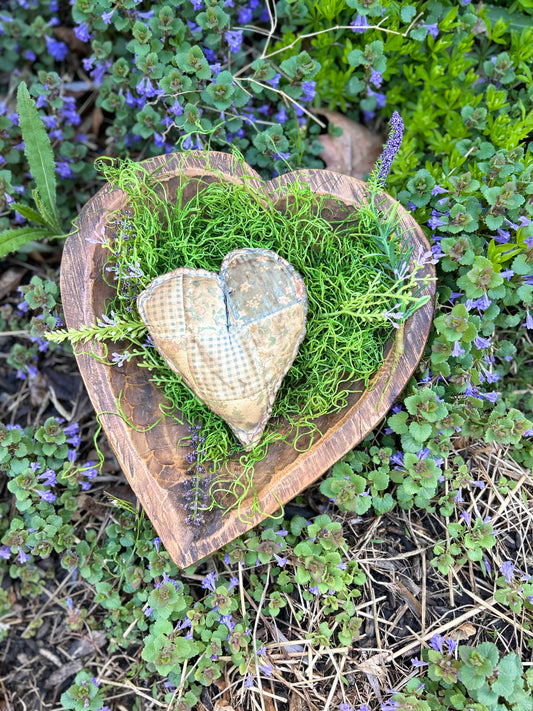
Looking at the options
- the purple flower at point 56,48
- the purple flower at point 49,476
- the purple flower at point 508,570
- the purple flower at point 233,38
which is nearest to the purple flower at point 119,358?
the purple flower at point 49,476

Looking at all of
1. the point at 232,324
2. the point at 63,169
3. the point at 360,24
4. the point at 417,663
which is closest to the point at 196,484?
the point at 232,324

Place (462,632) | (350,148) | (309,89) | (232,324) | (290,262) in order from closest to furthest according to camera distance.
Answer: (232,324) < (462,632) < (290,262) < (309,89) < (350,148)

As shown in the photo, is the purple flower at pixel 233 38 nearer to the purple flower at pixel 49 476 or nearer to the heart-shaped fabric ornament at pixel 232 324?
the heart-shaped fabric ornament at pixel 232 324

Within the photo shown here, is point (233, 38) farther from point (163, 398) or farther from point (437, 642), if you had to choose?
point (437, 642)

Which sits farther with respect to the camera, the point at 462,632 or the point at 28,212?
the point at 28,212

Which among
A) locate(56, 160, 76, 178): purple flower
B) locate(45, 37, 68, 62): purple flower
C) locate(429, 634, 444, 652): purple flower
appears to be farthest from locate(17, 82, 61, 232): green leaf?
locate(429, 634, 444, 652): purple flower

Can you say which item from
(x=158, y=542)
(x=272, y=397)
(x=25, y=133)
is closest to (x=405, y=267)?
(x=272, y=397)

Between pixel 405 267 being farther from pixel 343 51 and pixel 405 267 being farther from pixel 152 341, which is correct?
pixel 343 51
